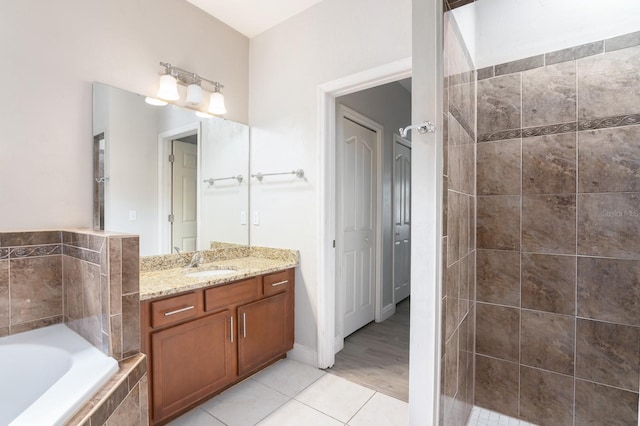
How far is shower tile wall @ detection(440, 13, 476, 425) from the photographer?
1.25m

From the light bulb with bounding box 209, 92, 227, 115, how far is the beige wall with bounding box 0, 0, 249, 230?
1.18 feet

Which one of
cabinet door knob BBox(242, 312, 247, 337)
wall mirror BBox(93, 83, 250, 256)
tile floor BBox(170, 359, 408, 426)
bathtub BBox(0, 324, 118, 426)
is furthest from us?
cabinet door knob BBox(242, 312, 247, 337)

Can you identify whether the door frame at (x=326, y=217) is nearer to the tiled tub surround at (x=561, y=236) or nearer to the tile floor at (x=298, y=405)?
the tile floor at (x=298, y=405)

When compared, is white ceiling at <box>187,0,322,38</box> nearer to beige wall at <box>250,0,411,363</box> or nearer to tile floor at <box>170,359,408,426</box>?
beige wall at <box>250,0,411,363</box>

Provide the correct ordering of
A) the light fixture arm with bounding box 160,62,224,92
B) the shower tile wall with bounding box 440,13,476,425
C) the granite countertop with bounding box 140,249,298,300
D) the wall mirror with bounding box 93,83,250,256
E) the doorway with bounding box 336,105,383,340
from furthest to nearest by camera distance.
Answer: the doorway with bounding box 336,105,383,340 → the light fixture arm with bounding box 160,62,224,92 → the wall mirror with bounding box 93,83,250,256 → the granite countertop with bounding box 140,249,298,300 → the shower tile wall with bounding box 440,13,476,425

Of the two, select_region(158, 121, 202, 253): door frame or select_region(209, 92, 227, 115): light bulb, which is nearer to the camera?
select_region(158, 121, 202, 253): door frame

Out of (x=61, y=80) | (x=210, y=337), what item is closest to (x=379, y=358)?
(x=210, y=337)

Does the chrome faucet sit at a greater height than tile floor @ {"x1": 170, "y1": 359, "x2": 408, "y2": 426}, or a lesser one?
greater

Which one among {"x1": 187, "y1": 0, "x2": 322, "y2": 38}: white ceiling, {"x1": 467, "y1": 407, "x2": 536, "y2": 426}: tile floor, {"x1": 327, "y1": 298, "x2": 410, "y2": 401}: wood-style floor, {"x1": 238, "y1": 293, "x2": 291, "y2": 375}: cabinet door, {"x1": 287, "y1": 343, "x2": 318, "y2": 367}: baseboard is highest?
{"x1": 187, "y1": 0, "x2": 322, "y2": 38}: white ceiling

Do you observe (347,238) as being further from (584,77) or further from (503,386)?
(584,77)

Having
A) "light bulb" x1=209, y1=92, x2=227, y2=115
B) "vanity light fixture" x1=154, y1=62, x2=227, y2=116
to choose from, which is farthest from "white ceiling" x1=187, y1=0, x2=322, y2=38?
"light bulb" x1=209, y1=92, x2=227, y2=115

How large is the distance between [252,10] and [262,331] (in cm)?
247

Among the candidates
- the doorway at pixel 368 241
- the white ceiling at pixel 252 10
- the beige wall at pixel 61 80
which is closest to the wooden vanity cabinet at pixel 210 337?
the doorway at pixel 368 241

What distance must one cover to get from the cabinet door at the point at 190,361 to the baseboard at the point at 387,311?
6.01 feet
